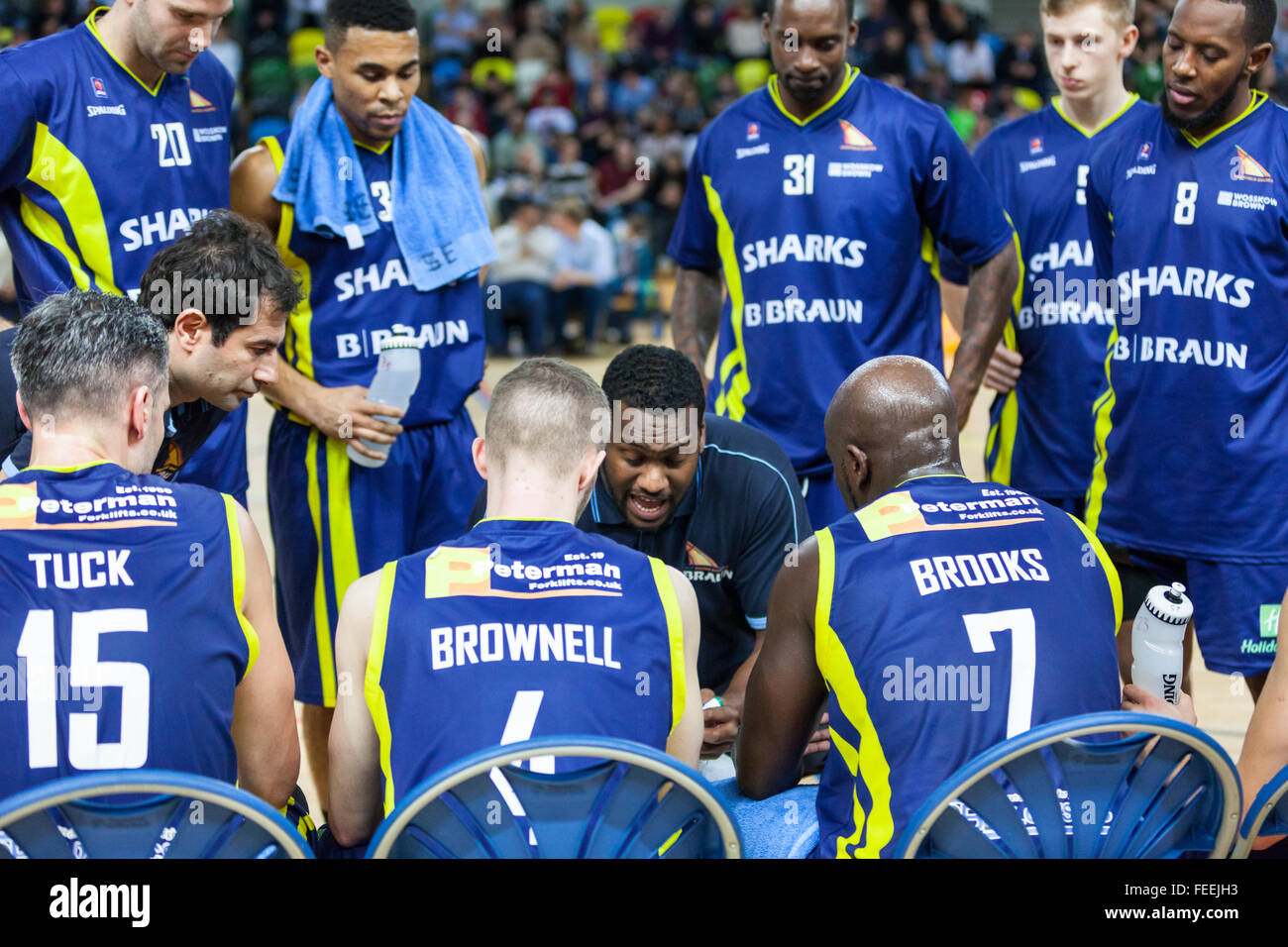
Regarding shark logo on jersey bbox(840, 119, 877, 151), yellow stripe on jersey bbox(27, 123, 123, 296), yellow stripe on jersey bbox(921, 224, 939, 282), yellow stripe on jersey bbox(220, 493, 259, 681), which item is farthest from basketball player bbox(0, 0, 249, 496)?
yellow stripe on jersey bbox(921, 224, 939, 282)

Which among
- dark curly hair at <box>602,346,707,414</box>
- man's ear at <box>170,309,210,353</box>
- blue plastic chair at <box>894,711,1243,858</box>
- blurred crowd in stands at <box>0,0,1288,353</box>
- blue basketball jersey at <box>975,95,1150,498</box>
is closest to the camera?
blue plastic chair at <box>894,711,1243,858</box>

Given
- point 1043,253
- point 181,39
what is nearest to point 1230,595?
point 1043,253

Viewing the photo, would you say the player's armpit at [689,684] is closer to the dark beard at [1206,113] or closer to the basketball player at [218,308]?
the basketball player at [218,308]

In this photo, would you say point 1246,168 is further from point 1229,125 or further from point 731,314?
point 731,314

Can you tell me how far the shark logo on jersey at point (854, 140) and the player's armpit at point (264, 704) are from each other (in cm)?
243

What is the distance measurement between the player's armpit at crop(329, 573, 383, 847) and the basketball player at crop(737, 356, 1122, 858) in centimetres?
68

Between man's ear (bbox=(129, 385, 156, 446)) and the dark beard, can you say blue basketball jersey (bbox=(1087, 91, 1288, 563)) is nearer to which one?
the dark beard

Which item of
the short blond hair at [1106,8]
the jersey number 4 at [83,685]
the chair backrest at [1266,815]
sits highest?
the short blond hair at [1106,8]

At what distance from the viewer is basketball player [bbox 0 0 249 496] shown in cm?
377

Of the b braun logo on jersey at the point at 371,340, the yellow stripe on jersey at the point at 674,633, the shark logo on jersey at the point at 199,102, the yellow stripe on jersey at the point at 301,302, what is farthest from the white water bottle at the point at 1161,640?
the shark logo on jersey at the point at 199,102

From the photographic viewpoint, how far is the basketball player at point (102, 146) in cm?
377

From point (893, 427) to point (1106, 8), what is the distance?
2581mm

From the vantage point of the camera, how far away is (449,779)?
6.55ft
